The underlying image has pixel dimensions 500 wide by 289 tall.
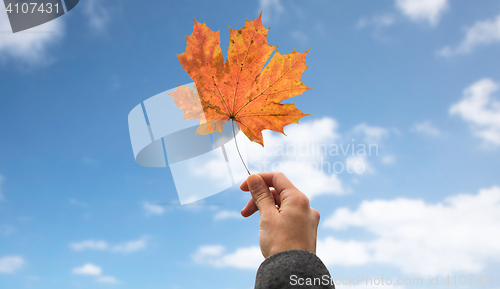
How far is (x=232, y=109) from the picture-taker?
103 inches

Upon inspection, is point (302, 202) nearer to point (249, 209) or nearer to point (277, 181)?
point (277, 181)

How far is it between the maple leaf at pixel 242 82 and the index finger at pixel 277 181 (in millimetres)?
446

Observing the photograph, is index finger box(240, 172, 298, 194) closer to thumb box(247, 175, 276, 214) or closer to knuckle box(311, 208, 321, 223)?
thumb box(247, 175, 276, 214)

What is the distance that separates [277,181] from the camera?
2.27 meters

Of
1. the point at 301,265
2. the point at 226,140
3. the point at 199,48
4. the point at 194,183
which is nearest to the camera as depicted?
Answer: the point at 301,265

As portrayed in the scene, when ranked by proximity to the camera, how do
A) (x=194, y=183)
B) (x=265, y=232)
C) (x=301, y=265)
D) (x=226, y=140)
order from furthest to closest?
(x=194, y=183) < (x=226, y=140) < (x=265, y=232) < (x=301, y=265)

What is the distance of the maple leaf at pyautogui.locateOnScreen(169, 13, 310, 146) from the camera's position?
239 centimetres

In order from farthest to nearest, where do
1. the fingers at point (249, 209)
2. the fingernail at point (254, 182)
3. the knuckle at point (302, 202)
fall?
the fingers at point (249, 209) < the fingernail at point (254, 182) < the knuckle at point (302, 202)

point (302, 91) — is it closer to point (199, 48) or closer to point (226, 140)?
point (199, 48)

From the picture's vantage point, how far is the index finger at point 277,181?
2225 mm

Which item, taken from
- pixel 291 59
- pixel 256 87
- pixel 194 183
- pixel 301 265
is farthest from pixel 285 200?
pixel 194 183

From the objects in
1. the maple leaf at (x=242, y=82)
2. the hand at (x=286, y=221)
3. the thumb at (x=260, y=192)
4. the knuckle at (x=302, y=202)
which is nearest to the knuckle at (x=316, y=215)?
the hand at (x=286, y=221)

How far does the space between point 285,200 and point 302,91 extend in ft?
3.15

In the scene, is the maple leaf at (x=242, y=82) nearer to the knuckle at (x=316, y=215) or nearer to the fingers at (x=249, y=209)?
the fingers at (x=249, y=209)
